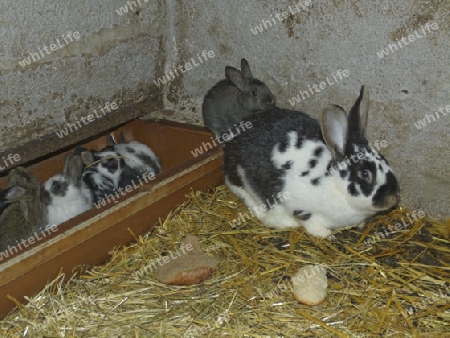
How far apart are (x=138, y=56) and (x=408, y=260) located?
2.69m

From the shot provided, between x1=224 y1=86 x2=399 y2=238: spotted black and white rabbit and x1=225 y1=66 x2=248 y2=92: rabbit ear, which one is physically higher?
x1=225 y1=66 x2=248 y2=92: rabbit ear

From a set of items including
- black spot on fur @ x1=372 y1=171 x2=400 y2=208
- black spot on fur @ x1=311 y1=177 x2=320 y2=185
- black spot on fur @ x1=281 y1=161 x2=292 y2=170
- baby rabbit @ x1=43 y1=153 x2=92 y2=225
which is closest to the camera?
black spot on fur @ x1=372 y1=171 x2=400 y2=208

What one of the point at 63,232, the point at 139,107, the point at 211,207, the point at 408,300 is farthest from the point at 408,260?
the point at 139,107

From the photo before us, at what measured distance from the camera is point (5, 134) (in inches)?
154

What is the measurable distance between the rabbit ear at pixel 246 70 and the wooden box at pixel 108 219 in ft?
2.05

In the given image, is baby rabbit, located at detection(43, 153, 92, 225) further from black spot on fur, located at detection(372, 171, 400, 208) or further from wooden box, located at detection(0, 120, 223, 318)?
black spot on fur, located at detection(372, 171, 400, 208)

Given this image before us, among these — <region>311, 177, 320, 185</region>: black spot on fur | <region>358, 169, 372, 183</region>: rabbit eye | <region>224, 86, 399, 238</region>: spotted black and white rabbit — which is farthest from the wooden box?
<region>358, 169, 372, 183</region>: rabbit eye

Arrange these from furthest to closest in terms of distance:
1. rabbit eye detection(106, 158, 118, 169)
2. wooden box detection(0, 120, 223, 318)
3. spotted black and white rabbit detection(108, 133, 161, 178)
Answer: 1. spotted black and white rabbit detection(108, 133, 161, 178)
2. rabbit eye detection(106, 158, 118, 169)
3. wooden box detection(0, 120, 223, 318)

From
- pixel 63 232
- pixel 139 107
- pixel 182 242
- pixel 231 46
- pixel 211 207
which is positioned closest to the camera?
pixel 63 232

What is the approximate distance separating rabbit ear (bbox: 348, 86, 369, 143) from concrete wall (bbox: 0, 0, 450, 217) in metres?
0.53

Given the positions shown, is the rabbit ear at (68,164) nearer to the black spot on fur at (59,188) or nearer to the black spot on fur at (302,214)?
the black spot on fur at (59,188)

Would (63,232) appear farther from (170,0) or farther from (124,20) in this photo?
(170,0)

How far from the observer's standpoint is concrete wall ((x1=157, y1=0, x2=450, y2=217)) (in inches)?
146

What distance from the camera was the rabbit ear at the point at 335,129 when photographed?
3342 mm
